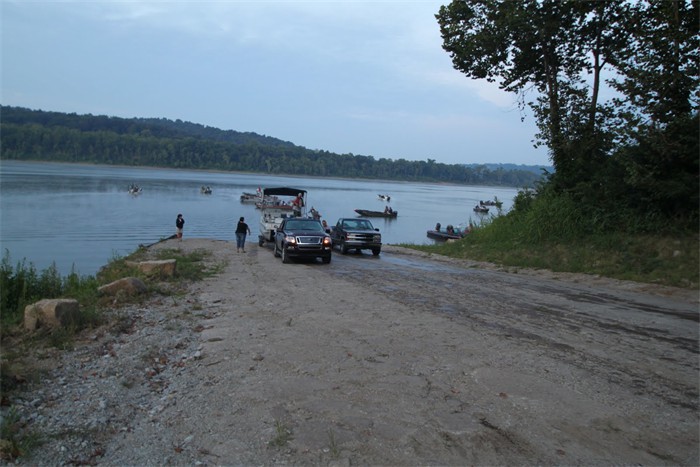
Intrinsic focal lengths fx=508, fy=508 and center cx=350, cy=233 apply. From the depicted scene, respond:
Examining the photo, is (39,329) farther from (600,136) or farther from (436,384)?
(600,136)

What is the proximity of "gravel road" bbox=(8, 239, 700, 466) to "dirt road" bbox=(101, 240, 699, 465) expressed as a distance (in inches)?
0.9

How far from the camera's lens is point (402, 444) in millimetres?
4461

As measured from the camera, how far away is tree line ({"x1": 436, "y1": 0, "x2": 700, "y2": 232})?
650 inches

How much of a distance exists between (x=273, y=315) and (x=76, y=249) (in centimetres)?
2206

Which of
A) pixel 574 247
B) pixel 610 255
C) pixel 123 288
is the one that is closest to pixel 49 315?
pixel 123 288

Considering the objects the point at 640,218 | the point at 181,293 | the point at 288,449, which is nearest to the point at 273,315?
the point at 181,293

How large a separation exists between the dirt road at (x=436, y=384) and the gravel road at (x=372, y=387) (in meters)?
0.02

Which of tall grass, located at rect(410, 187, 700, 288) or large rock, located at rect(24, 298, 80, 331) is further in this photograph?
tall grass, located at rect(410, 187, 700, 288)

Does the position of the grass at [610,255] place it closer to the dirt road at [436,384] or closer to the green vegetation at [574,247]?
the green vegetation at [574,247]

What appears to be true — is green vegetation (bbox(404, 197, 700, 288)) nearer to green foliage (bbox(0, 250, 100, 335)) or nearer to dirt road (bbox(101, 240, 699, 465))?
dirt road (bbox(101, 240, 699, 465))

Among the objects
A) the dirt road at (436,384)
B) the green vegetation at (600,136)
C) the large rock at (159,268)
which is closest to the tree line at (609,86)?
the green vegetation at (600,136)

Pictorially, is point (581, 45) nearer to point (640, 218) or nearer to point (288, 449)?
point (640, 218)

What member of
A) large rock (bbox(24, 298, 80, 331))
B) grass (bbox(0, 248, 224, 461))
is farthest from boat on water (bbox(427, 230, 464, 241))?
large rock (bbox(24, 298, 80, 331))

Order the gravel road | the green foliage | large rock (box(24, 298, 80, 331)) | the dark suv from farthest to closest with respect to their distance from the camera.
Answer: the dark suv
the green foliage
large rock (box(24, 298, 80, 331))
the gravel road
